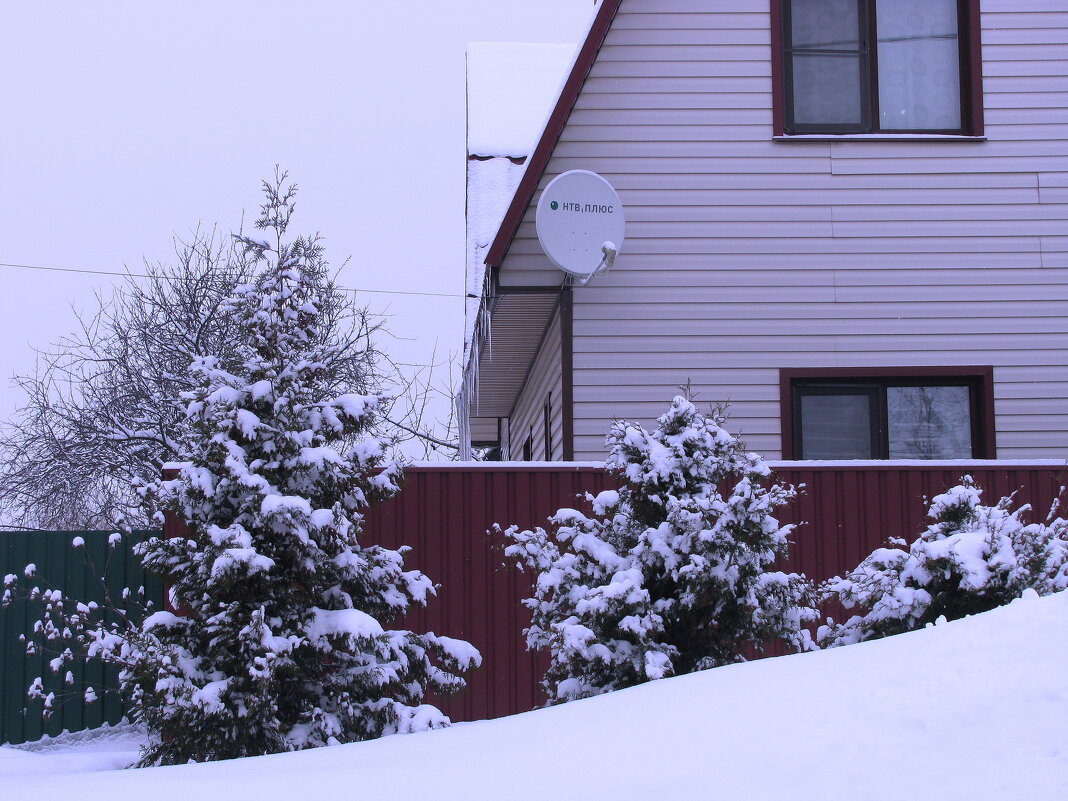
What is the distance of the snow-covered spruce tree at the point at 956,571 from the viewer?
5.81 meters

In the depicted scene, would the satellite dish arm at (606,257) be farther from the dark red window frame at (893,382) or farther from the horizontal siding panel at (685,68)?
the dark red window frame at (893,382)

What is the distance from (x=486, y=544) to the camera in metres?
7.86

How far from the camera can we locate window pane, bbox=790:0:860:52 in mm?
9984

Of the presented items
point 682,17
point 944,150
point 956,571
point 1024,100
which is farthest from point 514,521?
point 1024,100

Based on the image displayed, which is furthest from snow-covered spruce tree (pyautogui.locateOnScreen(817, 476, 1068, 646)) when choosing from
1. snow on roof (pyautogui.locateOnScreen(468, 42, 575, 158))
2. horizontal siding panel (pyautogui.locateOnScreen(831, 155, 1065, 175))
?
snow on roof (pyautogui.locateOnScreen(468, 42, 575, 158))

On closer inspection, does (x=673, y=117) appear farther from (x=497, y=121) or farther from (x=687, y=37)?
(x=497, y=121)

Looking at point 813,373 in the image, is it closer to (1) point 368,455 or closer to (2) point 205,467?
(1) point 368,455

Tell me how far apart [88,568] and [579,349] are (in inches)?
155

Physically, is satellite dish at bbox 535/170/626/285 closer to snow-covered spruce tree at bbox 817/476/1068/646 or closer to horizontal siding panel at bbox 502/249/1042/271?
horizontal siding panel at bbox 502/249/1042/271

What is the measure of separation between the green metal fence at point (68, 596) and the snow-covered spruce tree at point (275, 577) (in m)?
1.55

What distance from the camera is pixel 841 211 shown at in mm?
9711

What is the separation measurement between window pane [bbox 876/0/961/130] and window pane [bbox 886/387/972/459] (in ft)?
7.36

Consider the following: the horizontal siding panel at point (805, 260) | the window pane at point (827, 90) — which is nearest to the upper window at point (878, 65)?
the window pane at point (827, 90)

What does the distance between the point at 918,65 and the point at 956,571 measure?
18.7 feet
